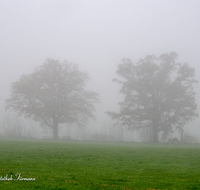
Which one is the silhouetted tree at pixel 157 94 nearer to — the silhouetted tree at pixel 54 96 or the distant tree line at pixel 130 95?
the distant tree line at pixel 130 95

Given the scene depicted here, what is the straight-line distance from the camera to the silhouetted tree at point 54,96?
3806cm

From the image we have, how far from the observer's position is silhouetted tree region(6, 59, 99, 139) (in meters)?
38.1

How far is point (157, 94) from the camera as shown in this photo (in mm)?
36500

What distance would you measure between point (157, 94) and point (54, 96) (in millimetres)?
17904

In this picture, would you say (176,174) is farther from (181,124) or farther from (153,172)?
(181,124)

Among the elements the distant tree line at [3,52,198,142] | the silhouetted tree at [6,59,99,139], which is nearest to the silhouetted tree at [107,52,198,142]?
the distant tree line at [3,52,198,142]

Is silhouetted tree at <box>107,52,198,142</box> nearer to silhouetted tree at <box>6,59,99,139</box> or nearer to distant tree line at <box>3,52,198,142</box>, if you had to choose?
distant tree line at <box>3,52,198,142</box>

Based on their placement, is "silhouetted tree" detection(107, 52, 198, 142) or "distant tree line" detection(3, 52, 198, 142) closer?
"silhouetted tree" detection(107, 52, 198, 142)

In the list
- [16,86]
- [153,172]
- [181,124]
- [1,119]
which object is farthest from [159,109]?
[1,119]

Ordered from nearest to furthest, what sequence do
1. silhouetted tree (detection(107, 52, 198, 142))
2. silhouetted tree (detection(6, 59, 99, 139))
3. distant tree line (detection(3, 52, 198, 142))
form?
silhouetted tree (detection(107, 52, 198, 142))
distant tree line (detection(3, 52, 198, 142))
silhouetted tree (detection(6, 59, 99, 139))

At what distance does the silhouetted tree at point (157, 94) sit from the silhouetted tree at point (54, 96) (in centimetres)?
703

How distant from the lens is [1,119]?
1955 inches

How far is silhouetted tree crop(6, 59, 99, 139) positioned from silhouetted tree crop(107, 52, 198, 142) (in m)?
7.03

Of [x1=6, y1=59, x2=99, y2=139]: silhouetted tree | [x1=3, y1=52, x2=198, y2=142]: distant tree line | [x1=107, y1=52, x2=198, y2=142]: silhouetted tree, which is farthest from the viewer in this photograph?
[x1=6, y1=59, x2=99, y2=139]: silhouetted tree
